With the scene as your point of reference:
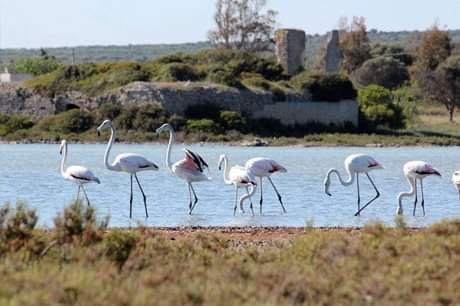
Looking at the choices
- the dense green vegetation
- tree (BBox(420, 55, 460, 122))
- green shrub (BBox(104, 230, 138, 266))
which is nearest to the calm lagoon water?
green shrub (BBox(104, 230, 138, 266))

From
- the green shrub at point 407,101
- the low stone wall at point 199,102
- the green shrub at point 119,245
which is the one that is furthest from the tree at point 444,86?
the green shrub at point 119,245

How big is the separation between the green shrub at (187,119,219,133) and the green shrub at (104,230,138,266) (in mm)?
47530

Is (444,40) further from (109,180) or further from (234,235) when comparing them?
(234,235)

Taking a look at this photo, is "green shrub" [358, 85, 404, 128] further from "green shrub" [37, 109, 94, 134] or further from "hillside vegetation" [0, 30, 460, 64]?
"hillside vegetation" [0, 30, 460, 64]

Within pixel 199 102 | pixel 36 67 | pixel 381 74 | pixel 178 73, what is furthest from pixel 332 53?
pixel 199 102

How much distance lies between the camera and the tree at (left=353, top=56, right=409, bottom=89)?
88.1 meters

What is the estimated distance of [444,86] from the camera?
2842 inches

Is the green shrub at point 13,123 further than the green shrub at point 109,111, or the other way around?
the green shrub at point 13,123

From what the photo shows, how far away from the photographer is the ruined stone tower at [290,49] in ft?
255

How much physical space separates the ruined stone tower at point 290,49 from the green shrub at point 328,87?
12304 mm

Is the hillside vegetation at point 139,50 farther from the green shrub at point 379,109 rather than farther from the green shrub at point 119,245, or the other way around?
the green shrub at point 119,245

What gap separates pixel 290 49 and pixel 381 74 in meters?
12.2

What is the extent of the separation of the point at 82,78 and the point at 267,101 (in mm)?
9805

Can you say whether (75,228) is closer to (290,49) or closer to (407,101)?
(407,101)
